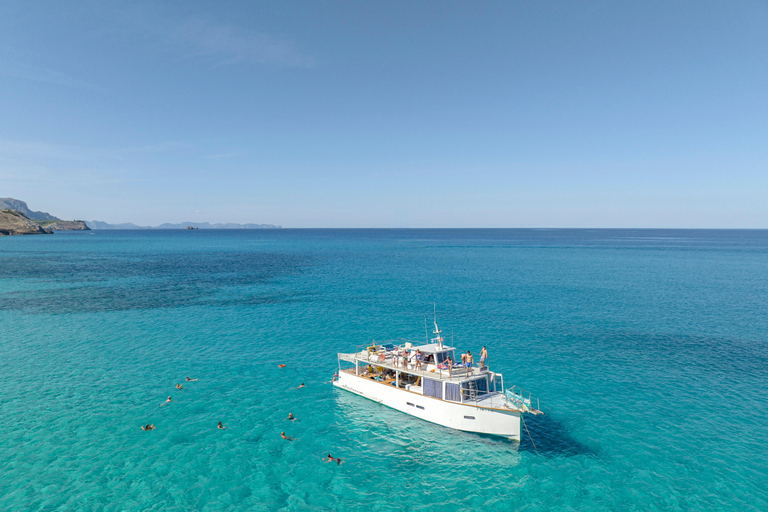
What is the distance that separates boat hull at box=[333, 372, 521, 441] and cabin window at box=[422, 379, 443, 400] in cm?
38

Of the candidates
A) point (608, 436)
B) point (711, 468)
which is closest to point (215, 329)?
point (608, 436)

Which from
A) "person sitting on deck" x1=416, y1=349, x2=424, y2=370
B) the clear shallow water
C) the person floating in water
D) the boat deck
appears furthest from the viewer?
"person sitting on deck" x1=416, y1=349, x2=424, y2=370

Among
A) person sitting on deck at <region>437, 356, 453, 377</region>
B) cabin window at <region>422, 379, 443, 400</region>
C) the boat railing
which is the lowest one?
cabin window at <region>422, 379, 443, 400</region>

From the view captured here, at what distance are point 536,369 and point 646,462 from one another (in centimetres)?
1503

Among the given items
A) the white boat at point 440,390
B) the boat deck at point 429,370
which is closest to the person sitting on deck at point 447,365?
the white boat at point 440,390

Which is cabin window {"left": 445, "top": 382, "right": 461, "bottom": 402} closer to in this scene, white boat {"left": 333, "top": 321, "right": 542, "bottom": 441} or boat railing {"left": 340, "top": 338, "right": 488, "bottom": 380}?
white boat {"left": 333, "top": 321, "right": 542, "bottom": 441}

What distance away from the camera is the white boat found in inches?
1072

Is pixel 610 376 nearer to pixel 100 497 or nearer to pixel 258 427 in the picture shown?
pixel 258 427

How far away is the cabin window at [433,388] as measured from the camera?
29297 millimetres

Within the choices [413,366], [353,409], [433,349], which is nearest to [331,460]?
[353,409]

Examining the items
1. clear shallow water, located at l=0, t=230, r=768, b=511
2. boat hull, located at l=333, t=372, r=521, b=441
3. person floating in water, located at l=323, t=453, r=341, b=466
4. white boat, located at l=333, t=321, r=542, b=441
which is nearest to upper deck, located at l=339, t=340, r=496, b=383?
white boat, located at l=333, t=321, r=542, b=441

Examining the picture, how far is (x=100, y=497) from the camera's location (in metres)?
21.5

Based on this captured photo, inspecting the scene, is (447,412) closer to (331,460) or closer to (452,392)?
(452,392)

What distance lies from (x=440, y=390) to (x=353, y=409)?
27.6ft
